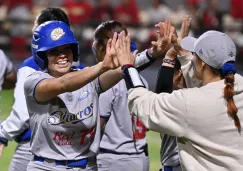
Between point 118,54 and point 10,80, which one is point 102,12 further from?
point 118,54

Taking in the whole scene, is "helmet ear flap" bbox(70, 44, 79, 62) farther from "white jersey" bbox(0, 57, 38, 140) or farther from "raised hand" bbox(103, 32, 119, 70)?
→ "white jersey" bbox(0, 57, 38, 140)

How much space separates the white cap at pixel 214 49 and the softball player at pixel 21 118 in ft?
5.08

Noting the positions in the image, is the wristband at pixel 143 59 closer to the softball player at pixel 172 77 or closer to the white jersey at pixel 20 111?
the softball player at pixel 172 77

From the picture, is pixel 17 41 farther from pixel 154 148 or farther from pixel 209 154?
pixel 209 154

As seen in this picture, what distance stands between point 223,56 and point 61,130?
1.18 metres

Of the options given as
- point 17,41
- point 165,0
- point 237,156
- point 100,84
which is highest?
point 165,0

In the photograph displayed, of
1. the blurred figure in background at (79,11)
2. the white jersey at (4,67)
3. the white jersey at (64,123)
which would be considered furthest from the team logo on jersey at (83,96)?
the blurred figure in background at (79,11)

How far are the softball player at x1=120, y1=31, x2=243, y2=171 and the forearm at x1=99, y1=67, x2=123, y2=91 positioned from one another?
38cm

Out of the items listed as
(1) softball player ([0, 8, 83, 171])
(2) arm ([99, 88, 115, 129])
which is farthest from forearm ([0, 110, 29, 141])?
(2) arm ([99, 88, 115, 129])

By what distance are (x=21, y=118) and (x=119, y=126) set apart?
0.79m

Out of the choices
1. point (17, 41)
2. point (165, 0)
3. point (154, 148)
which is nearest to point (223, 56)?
point (154, 148)

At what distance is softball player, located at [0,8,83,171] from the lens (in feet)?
19.1

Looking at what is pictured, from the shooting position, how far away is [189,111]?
4.29 metres

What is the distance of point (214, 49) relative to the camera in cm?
439
